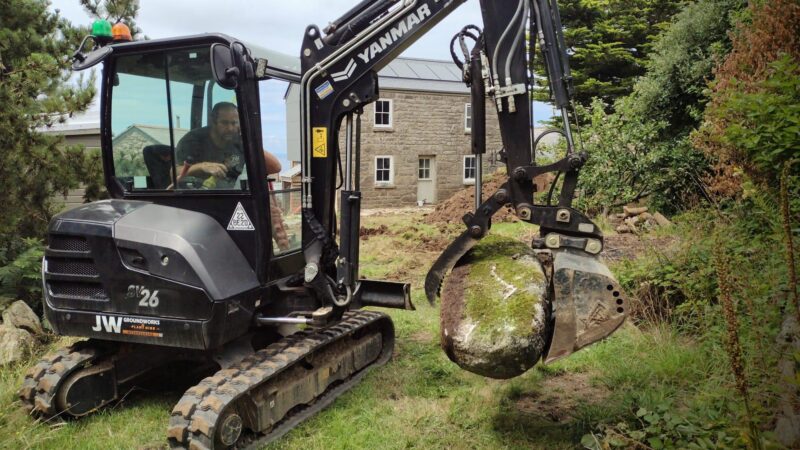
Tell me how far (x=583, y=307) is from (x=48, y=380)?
3642 millimetres

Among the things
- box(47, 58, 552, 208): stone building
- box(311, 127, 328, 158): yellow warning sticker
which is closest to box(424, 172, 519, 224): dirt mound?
box(47, 58, 552, 208): stone building

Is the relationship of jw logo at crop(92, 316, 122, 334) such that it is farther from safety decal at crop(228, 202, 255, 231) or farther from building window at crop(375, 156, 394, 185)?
building window at crop(375, 156, 394, 185)

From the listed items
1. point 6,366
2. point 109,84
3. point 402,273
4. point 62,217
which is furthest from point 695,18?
point 6,366

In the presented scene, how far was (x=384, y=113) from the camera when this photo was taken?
801 inches

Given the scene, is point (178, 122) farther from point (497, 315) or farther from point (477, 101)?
point (497, 315)

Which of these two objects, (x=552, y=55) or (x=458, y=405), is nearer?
(x=552, y=55)

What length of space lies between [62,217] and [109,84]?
3.53ft

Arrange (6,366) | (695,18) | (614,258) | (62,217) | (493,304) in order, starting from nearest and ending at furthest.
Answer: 1. (493,304)
2. (62,217)
3. (6,366)
4. (614,258)
5. (695,18)

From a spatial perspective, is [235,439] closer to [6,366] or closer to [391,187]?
[6,366]

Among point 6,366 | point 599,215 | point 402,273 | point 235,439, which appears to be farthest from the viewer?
point 599,215

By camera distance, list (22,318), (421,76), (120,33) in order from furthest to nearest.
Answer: (421,76)
(22,318)
(120,33)

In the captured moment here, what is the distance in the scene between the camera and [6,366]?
5.47 meters

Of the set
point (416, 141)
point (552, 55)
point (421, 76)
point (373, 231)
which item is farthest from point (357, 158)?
point (421, 76)

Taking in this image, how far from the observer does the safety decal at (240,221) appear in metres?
4.41
